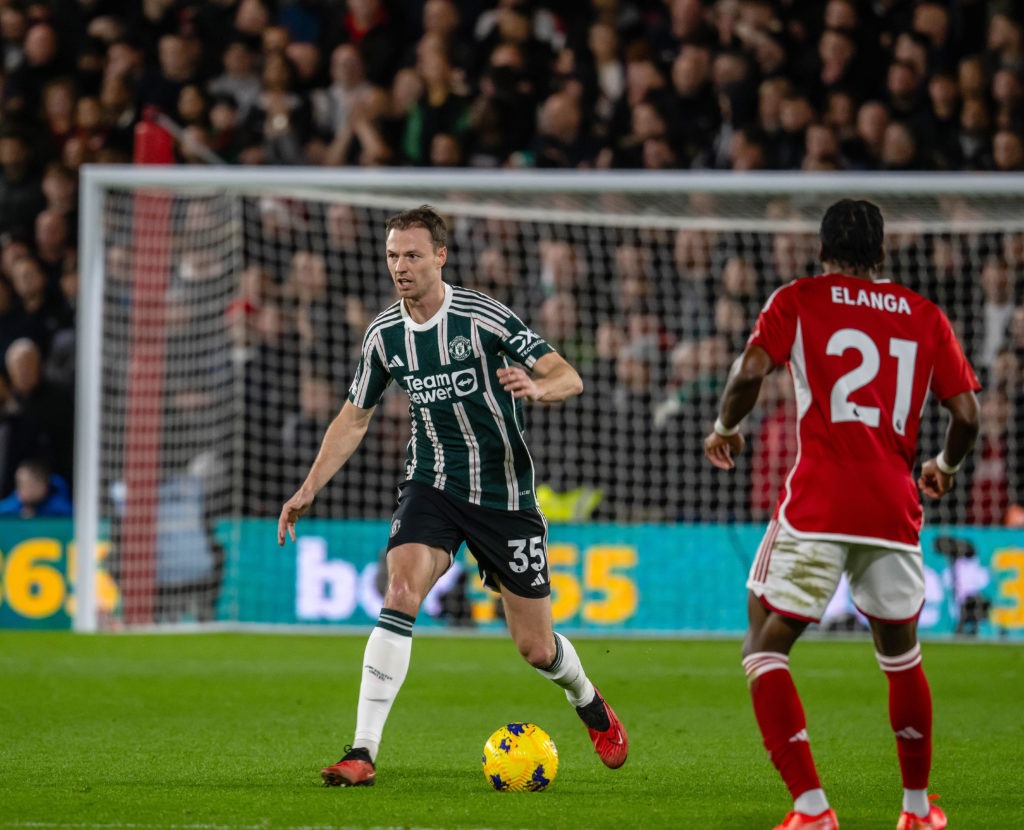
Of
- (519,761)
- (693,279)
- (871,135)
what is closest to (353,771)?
(519,761)

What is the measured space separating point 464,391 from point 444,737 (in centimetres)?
183

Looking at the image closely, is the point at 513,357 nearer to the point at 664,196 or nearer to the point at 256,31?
the point at 664,196

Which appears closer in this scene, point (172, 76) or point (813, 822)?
point (813, 822)

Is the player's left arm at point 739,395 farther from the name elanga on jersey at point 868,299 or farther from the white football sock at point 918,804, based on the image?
the white football sock at point 918,804

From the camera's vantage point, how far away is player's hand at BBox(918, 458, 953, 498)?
454cm

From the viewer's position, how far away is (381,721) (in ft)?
16.9

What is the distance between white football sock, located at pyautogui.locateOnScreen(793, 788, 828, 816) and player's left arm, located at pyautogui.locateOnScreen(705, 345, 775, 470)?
3.21 ft

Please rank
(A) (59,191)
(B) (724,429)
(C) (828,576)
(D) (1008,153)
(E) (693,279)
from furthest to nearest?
(A) (59,191)
(E) (693,279)
(D) (1008,153)
(B) (724,429)
(C) (828,576)

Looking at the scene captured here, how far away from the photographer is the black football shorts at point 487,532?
5418mm

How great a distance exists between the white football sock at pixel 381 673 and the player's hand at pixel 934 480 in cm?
179

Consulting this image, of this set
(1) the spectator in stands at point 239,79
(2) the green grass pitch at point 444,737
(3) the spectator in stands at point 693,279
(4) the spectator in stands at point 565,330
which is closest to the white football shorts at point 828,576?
(2) the green grass pitch at point 444,737

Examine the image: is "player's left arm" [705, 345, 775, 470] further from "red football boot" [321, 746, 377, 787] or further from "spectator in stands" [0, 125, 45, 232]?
"spectator in stands" [0, 125, 45, 232]

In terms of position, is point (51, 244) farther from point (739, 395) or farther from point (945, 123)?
point (739, 395)

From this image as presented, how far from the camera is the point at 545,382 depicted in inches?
201
